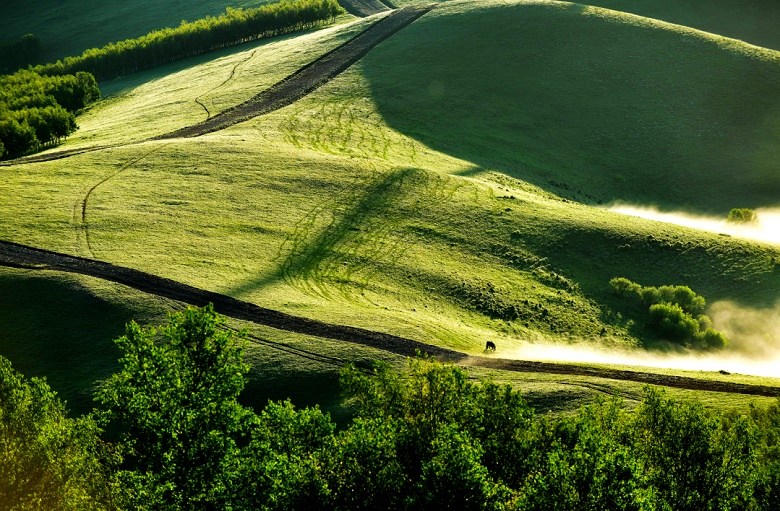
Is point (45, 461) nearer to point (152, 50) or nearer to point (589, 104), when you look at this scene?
→ point (589, 104)

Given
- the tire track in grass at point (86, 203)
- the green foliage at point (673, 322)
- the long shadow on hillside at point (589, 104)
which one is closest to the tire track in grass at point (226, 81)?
the tire track in grass at point (86, 203)

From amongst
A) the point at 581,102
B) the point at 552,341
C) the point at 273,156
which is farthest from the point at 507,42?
the point at 552,341

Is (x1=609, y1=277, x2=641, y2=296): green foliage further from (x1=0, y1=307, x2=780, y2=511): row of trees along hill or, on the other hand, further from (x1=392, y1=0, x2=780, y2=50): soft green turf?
(x1=392, y1=0, x2=780, y2=50): soft green turf

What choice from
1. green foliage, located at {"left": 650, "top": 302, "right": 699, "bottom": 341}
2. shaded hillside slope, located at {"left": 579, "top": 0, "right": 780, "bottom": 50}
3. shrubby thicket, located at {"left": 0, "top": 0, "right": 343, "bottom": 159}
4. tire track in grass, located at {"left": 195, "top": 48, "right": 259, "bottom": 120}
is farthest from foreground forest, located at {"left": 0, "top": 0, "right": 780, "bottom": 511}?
shaded hillside slope, located at {"left": 579, "top": 0, "right": 780, "bottom": 50}

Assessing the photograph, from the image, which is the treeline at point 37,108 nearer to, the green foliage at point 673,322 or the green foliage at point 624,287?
the green foliage at point 624,287

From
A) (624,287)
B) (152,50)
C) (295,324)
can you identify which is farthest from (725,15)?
(295,324)
